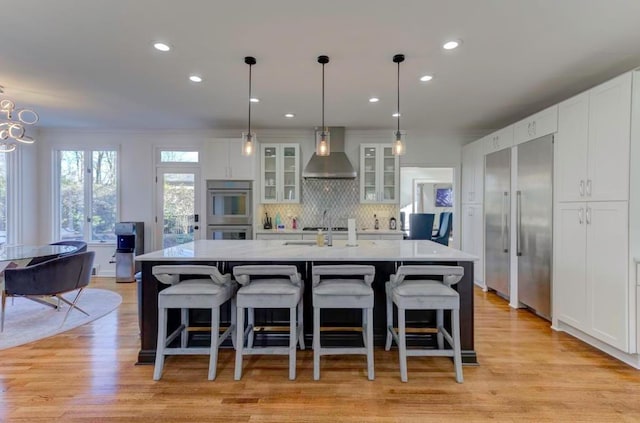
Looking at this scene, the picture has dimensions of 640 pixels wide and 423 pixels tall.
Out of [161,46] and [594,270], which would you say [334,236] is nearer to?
[594,270]

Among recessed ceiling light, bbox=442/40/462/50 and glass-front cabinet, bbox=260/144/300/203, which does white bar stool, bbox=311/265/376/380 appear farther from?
glass-front cabinet, bbox=260/144/300/203

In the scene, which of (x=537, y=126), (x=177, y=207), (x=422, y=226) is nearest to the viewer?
(x=537, y=126)

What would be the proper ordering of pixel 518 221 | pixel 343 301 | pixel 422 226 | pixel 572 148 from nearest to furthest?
pixel 343 301 < pixel 572 148 < pixel 518 221 < pixel 422 226

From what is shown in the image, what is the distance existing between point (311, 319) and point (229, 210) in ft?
9.13

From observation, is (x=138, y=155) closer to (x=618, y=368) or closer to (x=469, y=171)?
(x=469, y=171)

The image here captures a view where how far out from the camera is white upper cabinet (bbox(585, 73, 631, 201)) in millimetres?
2586

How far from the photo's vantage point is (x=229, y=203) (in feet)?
16.8

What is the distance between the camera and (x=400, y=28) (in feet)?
7.93

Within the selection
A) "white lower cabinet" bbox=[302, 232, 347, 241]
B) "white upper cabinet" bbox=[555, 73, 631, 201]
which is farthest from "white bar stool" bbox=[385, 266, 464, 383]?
"white lower cabinet" bbox=[302, 232, 347, 241]

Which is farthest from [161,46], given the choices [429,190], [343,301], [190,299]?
[429,190]

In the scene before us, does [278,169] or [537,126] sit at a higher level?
[537,126]

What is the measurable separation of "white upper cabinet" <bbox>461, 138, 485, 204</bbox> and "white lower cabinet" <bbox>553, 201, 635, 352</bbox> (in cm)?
170

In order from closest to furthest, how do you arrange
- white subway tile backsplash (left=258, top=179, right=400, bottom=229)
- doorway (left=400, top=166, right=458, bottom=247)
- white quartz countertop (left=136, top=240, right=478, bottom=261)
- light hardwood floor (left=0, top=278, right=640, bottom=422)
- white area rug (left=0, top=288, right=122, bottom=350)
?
light hardwood floor (left=0, top=278, right=640, bottom=422)
white quartz countertop (left=136, top=240, right=478, bottom=261)
white area rug (left=0, top=288, right=122, bottom=350)
white subway tile backsplash (left=258, top=179, right=400, bottom=229)
doorway (left=400, top=166, right=458, bottom=247)

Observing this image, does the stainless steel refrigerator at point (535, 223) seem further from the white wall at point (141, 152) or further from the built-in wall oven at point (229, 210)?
the built-in wall oven at point (229, 210)
